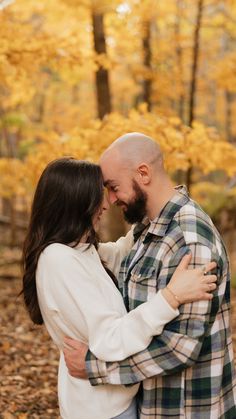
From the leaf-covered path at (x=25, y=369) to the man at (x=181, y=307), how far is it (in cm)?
169

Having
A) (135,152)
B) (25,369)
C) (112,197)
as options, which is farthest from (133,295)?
(25,369)

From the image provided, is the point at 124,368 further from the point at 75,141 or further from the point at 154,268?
the point at 75,141

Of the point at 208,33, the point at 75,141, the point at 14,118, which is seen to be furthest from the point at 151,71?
the point at 208,33

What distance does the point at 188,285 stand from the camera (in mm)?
2207

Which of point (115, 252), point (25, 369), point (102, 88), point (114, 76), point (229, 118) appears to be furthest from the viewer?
point (229, 118)

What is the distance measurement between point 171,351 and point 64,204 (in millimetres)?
771

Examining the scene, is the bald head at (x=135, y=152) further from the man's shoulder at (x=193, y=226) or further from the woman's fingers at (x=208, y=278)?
the woman's fingers at (x=208, y=278)

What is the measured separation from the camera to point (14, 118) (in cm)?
1058

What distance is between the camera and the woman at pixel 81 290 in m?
2.21

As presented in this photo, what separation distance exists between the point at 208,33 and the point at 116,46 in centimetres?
461

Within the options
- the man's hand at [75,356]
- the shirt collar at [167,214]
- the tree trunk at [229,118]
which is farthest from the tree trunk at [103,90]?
the tree trunk at [229,118]

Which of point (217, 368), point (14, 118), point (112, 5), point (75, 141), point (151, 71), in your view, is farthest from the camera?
point (14, 118)

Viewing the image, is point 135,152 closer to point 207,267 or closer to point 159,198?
point 159,198

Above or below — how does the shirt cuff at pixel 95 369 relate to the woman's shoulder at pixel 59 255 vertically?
below
